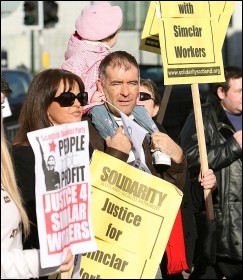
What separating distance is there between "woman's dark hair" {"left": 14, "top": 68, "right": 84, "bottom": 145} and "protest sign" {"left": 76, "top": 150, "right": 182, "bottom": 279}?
0.32 meters

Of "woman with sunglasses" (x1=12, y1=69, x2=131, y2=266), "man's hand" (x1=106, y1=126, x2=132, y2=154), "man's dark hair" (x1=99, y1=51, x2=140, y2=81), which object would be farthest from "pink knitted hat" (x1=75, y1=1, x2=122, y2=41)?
"man's hand" (x1=106, y1=126, x2=132, y2=154)

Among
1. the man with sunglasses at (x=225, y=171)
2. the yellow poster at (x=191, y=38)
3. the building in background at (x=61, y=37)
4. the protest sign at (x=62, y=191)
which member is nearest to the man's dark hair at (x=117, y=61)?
the yellow poster at (x=191, y=38)

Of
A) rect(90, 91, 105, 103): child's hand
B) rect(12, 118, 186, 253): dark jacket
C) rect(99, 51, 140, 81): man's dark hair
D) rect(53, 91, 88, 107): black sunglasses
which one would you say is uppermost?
rect(99, 51, 140, 81): man's dark hair

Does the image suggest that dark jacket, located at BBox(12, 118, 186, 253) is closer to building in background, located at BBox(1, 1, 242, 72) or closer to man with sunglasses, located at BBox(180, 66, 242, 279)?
man with sunglasses, located at BBox(180, 66, 242, 279)

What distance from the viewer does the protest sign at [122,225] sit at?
17.2ft

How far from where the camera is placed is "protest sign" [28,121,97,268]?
464 centimetres

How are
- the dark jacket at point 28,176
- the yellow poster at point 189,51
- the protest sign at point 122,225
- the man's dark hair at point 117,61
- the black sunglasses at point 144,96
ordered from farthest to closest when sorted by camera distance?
the black sunglasses at point 144,96 → the yellow poster at point 189,51 → the man's dark hair at point 117,61 → the protest sign at point 122,225 → the dark jacket at point 28,176

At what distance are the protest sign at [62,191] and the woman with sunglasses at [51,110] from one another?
455 mm

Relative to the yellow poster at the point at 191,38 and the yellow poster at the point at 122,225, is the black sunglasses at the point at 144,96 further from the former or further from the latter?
the yellow poster at the point at 122,225

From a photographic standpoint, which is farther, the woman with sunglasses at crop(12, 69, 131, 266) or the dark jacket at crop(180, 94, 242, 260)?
the dark jacket at crop(180, 94, 242, 260)

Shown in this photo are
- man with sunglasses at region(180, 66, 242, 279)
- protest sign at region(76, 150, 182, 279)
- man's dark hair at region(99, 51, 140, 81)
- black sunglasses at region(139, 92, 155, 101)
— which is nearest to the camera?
protest sign at region(76, 150, 182, 279)

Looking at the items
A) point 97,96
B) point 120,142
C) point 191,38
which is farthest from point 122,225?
point 191,38

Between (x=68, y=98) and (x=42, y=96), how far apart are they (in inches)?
5.5

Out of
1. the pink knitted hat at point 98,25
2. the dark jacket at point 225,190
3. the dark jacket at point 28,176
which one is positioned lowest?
the dark jacket at point 225,190
